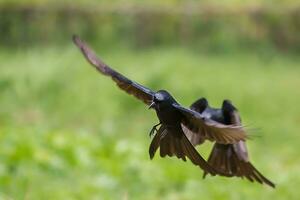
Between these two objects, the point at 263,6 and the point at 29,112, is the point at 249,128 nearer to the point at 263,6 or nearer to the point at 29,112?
the point at 29,112

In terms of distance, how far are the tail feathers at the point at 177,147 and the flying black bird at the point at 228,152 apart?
0.20 meters

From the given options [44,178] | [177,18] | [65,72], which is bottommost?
[44,178]

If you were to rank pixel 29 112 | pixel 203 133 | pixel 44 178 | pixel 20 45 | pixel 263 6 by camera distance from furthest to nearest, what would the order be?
pixel 263 6, pixel 20 45, pixel 29 112, pixel 44 178, pixel 203 133

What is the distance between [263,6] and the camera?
54.3 feet

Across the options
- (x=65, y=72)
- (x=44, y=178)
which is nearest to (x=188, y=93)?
(x=65, y=72)

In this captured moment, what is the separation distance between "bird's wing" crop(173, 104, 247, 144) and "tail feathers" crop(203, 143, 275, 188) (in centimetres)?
42

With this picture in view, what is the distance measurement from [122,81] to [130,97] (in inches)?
283

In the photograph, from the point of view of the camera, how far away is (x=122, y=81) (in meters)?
2.84

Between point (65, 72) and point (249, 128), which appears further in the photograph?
point (65, 72)

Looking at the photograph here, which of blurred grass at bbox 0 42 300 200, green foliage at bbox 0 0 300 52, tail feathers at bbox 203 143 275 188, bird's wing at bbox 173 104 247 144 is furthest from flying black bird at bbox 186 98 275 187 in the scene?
green foliage at bbox 0 0 300 52

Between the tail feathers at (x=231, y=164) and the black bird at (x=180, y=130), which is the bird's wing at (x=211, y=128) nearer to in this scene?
the black bird at (x=180, y=130)

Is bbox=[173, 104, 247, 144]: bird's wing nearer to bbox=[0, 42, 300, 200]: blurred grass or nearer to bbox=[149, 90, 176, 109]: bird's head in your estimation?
bbox=[149, 90, 176, 109]: bird's head

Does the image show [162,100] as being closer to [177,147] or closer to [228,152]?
[177,147]

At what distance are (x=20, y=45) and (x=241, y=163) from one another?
506 inches
